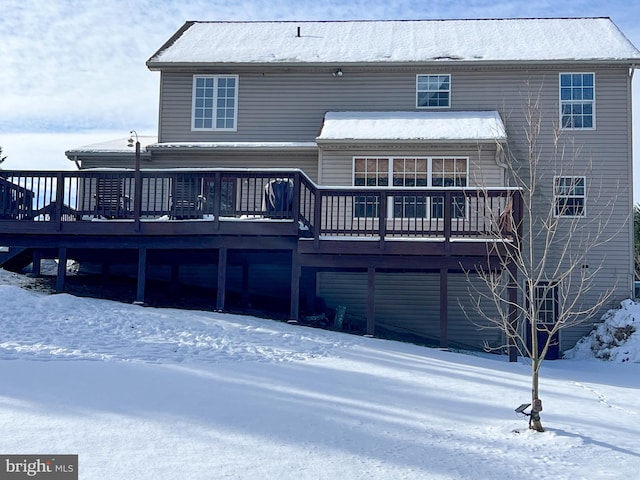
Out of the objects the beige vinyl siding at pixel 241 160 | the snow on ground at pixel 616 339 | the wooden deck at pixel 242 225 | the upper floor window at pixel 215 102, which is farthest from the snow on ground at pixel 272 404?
the upper floor window at pixel 215 102

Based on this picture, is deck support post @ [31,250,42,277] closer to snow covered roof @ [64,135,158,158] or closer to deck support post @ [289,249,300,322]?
snow covered roof @ [64,135,158,158]

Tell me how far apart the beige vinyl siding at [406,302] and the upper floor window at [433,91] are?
14.4 ft

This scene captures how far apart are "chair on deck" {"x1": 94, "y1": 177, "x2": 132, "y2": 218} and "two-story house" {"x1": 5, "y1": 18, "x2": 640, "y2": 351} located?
0.62ft

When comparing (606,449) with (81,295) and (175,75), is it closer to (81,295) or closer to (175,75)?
(81,295)

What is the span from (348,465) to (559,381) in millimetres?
5406

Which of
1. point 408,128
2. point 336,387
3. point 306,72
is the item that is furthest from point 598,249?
point 336,387

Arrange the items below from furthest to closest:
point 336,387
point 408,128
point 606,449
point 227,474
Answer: point 408,128
point 336,387
point 606,449
point 227,474

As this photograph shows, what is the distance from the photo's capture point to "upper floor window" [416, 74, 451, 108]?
1694cm

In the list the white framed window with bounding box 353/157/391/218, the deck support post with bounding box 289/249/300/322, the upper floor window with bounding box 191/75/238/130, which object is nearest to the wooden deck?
the deck support post with bounding box 289/249/300/322

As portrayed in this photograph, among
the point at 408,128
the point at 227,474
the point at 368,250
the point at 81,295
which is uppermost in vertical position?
the point at 408,128

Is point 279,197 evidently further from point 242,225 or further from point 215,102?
point 215,102

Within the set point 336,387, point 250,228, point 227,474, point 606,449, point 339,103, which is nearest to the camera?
point 227,474

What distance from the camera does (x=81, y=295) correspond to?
40.9 feet

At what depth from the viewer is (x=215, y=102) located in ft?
56.8
